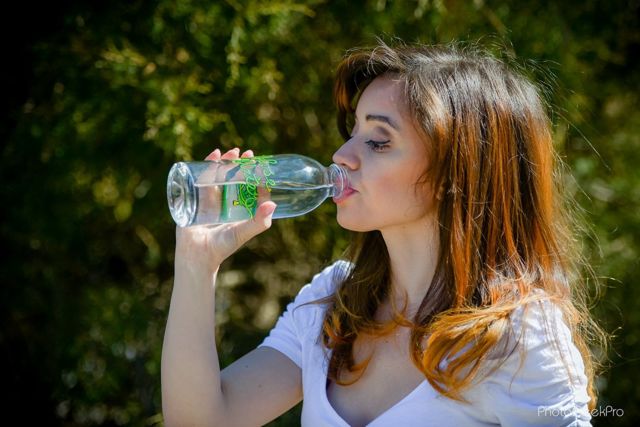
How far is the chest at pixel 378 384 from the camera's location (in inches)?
76.1

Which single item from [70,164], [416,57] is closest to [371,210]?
[416,57]

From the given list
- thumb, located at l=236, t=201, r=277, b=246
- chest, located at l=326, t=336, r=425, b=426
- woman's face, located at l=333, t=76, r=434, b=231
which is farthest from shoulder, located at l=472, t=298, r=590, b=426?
thumb, located at l=236, t=201, r=277, b=246

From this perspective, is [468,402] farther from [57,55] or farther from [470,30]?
[57,55]

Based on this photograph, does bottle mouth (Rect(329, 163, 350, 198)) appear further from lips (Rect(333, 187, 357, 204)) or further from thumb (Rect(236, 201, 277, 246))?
thumb (Rect(236, 201, 277, 246))

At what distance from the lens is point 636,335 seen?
11.0 ft

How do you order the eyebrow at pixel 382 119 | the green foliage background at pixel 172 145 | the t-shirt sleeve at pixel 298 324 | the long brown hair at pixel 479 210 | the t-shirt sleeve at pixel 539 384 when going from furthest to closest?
1. the green foliage background at pixel 172 145
2. the t-shirt sleeve at pixel 298 324
3. the eyebrow at pixel 382 119
4. the long brown hair at pixel 479 210
5. the t-shirt sleeve at pixel 539 384

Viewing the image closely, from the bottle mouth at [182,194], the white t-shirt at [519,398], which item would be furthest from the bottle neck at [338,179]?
the white t-shirt at [519,398]

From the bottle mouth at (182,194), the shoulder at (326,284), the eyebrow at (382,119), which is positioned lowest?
the shoulder at (326,284)

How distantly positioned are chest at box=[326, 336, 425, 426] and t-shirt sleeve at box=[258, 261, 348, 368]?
168 mm

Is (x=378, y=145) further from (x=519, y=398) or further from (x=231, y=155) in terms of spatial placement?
(x=519, y=398)

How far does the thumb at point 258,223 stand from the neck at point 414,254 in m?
0.29

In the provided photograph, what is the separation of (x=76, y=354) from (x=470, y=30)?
75.1 inches

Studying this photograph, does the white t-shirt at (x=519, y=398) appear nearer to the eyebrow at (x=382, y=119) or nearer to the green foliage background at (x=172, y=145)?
the eyebrow at (x=382, y=119)

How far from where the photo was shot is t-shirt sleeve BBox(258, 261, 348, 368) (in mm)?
2184
